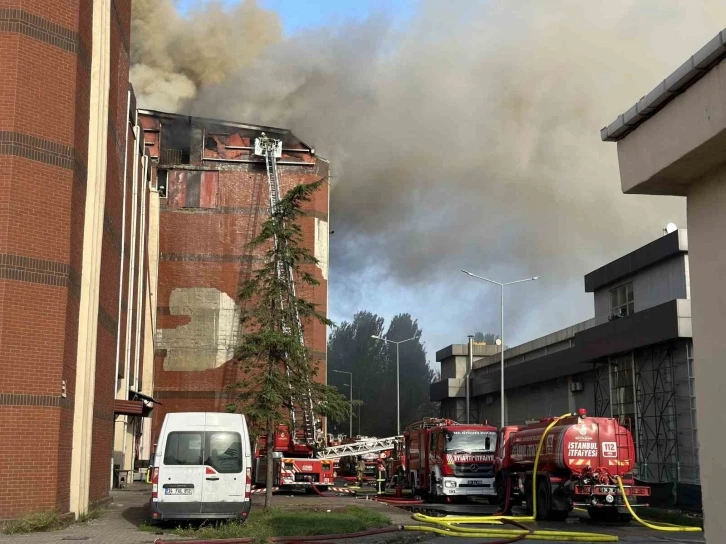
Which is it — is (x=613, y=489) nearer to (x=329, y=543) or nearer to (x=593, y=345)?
(x=329, y=543)

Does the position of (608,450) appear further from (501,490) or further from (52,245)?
(52,245)

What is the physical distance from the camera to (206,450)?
16.3 meters

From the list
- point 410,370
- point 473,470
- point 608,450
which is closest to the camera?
point 608,450

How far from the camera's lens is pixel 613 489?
19.0 m

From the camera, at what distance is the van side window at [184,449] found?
16188 mm

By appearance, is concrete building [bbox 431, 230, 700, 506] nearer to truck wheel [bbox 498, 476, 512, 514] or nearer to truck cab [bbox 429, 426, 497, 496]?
truck wheel [bbox 498, 476, 512, 514]

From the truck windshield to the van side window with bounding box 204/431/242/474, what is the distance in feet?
33.9

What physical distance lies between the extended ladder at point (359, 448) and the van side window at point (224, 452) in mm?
17763

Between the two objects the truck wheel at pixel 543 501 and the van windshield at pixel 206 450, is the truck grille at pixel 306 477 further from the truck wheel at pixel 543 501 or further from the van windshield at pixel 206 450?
the van windshield at pixel 206 450

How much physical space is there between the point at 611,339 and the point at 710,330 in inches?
1039

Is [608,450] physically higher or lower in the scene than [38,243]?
lower

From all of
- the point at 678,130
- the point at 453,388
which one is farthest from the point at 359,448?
the point at 678,130

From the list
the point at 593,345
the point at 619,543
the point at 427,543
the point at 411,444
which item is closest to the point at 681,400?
the point at 593,345

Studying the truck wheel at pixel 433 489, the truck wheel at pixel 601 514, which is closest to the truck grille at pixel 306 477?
the truck wheel at pixel 433 489
